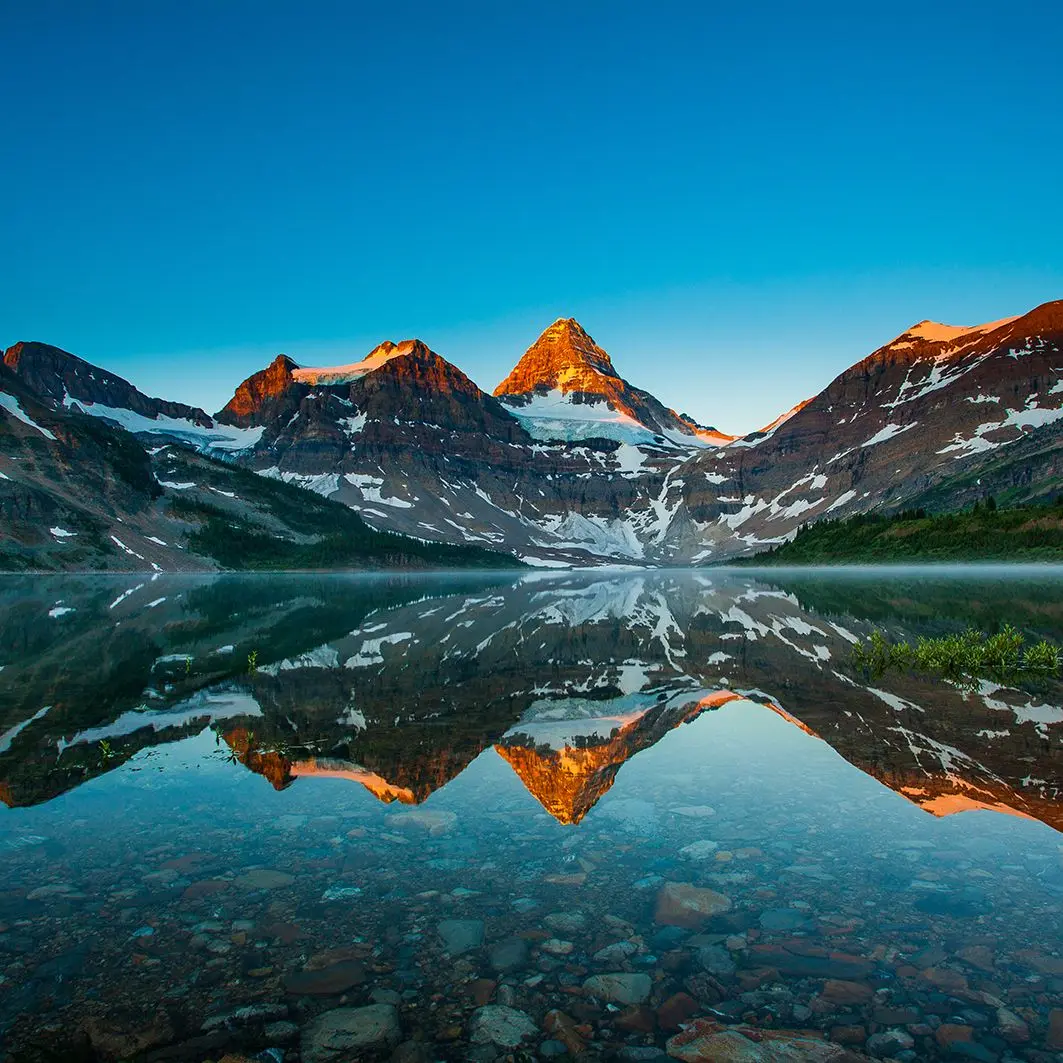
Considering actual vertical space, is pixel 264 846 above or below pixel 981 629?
above

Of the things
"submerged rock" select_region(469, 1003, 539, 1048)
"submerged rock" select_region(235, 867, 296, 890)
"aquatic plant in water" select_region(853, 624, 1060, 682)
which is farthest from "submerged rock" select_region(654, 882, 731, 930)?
"aquatic plant in water" select_region(853, 624, 1060, 682)

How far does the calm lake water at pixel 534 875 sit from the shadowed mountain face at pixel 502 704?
0.14 meters

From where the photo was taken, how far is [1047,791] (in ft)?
39.8

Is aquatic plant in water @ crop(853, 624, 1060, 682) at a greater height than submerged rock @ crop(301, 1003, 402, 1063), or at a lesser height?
lesser

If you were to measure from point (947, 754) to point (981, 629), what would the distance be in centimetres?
2483

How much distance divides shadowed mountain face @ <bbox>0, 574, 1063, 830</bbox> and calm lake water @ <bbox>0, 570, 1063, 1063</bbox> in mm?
135

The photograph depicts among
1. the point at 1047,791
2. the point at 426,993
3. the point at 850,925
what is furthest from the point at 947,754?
the point at 426,993

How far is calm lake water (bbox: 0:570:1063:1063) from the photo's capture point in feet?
21.0

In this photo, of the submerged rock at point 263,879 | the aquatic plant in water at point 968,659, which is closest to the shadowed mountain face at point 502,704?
the aquatic plant in water at point 968,659

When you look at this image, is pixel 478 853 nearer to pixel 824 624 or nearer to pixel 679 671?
pixel 679 671

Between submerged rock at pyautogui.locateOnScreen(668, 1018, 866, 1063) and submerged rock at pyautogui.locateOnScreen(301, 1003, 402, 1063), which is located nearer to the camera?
submerged rock at pyautogui.locateOnScreen(668, 1018, 866, 1063)

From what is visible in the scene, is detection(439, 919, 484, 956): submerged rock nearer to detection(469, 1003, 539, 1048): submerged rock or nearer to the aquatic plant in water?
detection(469, 1003, 539, 1048): submerged rock

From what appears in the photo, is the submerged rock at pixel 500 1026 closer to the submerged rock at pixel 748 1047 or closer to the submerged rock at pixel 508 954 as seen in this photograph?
the submerged rock at pixel 508 954

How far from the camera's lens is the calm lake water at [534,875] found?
252 inches
